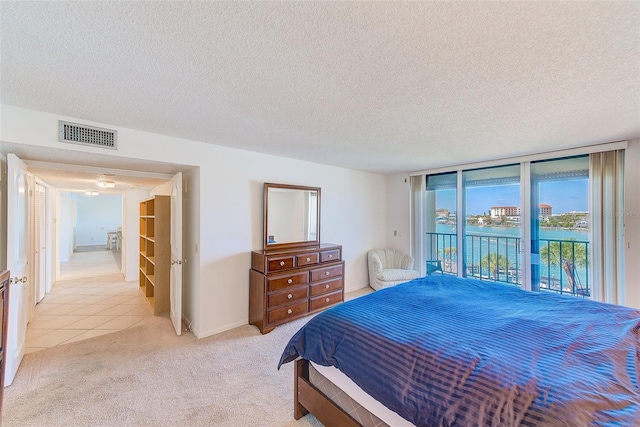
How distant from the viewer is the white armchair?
4348 mm

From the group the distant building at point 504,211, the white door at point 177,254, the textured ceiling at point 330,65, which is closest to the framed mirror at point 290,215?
the white door at point 177,254

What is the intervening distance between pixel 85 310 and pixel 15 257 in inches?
82.6

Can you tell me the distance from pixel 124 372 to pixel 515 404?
296 cm

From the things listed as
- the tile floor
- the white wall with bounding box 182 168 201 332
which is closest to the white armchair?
the white wall with bounding box 182 168 201 332

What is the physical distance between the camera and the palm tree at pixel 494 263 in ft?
Result: 13.5

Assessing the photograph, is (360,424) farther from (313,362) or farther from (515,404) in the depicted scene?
(515,404)

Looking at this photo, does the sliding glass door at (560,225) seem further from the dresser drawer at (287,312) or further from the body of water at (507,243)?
the dresser drawer at (287,312)

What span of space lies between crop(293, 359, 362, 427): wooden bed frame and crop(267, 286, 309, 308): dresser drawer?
1.36 meters

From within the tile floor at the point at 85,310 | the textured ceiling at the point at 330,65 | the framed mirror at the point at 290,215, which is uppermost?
the textured ceiling at the point at 330,65

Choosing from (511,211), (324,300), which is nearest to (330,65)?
(324,300)

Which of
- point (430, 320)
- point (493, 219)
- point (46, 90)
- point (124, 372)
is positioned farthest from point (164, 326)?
point (493, 219)

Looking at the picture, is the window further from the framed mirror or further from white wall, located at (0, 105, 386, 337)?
white wall, located at (0, 105, 386, 337)

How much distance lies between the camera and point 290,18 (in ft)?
3.67

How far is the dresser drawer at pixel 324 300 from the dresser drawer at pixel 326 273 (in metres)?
0.28
